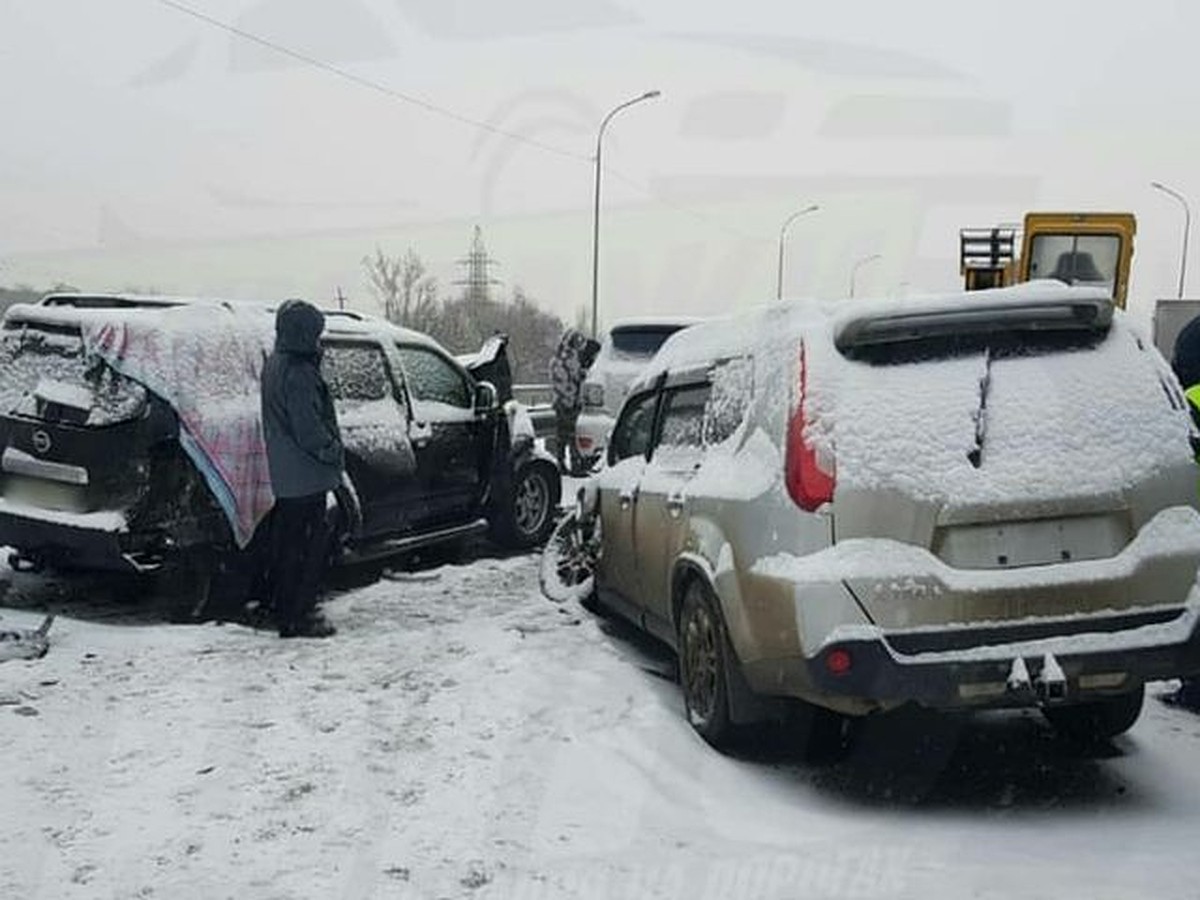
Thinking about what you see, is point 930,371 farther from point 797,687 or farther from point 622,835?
point 622,835

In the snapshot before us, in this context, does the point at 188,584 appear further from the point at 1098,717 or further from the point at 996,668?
the point at 1098,717

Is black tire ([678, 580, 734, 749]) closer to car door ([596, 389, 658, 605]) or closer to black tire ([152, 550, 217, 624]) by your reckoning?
car door ([596, 389, 658, 605])

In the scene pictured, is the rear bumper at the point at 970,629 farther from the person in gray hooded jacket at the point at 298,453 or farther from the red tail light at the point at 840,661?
the person in gray hooded jacket at the point at 298,453

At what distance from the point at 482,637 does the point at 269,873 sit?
2825mm

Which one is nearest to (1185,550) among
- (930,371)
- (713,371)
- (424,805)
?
(930,371)

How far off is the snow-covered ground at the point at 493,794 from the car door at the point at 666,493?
44cm

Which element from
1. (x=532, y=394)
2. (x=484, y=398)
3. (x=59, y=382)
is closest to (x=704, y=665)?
(x=59, y=382)

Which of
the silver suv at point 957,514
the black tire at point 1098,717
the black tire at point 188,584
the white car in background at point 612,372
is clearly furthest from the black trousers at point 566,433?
the silver suv at point 957,514

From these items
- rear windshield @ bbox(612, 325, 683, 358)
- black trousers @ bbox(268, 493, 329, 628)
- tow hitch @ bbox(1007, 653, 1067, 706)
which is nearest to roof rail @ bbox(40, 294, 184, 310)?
black trousers @ bbox(268, 493, 329, 628)

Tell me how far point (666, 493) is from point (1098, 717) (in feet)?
6.63

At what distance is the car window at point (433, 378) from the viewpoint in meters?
8.48

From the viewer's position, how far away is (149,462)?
642 centimetres

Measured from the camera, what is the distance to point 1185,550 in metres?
4.27

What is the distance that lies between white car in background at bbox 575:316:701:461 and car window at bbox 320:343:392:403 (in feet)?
15.7
